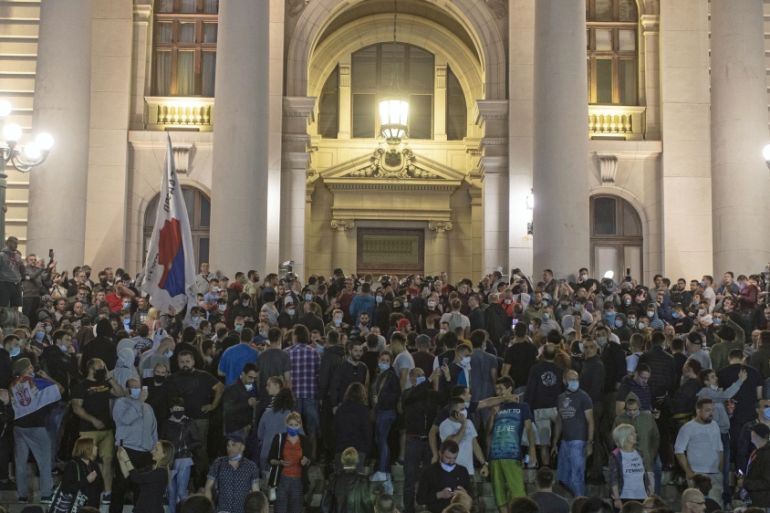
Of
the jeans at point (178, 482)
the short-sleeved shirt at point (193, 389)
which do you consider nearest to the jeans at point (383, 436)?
the short-sleeved shirt at point (193, 389)

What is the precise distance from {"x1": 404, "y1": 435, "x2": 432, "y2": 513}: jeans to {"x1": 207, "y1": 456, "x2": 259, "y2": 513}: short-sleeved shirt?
2544mm

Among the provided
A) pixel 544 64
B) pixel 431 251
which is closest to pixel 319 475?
pixel 544 64

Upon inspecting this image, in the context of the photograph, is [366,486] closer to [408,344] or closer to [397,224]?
[408,344]

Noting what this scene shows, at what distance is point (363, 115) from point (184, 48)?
6.75m

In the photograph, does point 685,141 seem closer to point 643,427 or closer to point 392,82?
point 392,82

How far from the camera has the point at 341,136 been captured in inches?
1533

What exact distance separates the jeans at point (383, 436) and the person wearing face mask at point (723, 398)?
417 cm

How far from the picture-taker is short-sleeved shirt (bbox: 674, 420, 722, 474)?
15.5 m

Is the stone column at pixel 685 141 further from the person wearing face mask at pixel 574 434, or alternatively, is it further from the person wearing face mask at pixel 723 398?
the person wearing face mask at pixel 574 434

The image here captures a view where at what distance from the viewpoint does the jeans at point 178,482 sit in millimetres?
14906

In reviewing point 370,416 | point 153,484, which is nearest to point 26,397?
point 153,484

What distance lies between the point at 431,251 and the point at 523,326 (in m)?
20.0

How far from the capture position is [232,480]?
13836mm

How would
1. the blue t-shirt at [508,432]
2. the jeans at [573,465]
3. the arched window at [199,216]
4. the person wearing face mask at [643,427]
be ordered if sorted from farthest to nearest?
1. the arched window at [199,216]
2. the jeans at [573,465]
3. the person wearing face mask at [643,427]
4. the blue t-shirt at [508,432]
